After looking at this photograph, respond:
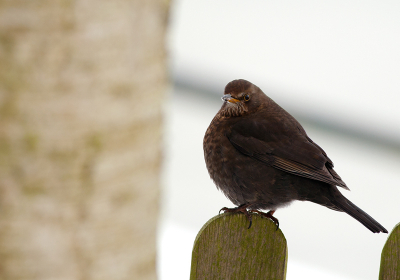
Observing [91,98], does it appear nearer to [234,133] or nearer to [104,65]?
[104,65]

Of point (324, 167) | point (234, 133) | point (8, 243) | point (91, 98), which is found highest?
point (234, 133)

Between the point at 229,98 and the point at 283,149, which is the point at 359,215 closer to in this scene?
the point at 283,149

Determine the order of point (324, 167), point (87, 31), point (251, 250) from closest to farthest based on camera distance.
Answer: point (87, 31), point (251, 250), point (324, 167)

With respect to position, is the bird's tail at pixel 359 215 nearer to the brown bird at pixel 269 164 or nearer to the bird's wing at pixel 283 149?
the brown bird at pixel 269 164

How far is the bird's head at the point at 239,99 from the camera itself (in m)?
3.02

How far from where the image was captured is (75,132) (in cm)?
122

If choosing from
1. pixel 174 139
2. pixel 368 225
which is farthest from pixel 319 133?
pixel 368 225

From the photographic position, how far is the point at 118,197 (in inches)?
50.8

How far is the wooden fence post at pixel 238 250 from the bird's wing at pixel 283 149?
2.34 ft

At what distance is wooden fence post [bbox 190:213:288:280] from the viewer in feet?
6.25

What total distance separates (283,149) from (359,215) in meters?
0.57

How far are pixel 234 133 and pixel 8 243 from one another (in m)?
1.82

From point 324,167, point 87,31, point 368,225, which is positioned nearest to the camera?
point 87,31

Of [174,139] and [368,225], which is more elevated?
[174,139]
